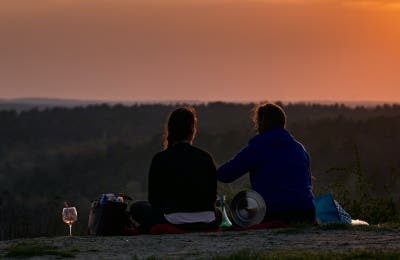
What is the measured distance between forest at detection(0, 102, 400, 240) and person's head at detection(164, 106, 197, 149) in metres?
4.32

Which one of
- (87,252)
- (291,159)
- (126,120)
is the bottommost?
(87,252)

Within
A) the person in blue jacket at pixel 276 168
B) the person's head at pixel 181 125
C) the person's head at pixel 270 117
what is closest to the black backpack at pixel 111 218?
the person's head at pixel 181 125

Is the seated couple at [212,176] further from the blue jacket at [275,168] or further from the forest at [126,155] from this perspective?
the forest at [126,155]

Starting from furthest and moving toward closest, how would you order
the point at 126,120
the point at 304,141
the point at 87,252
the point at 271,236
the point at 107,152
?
the point at 126,120 < the point at 107,152 < the point at 304,141 < the point at 271,236 < the point at 87,252

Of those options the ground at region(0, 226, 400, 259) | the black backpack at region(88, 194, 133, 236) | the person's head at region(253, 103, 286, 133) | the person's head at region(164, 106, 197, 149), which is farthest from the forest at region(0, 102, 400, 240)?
the person's head at region(164, 106, 197, 149)

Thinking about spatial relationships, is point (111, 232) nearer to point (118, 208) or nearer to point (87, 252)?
point (118, 208)

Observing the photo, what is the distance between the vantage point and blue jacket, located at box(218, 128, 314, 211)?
13.0 m

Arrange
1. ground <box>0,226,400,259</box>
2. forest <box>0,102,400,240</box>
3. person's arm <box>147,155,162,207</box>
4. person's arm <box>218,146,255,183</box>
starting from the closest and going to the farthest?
ground <box>0,226,400,259</box> → person's arm <box>147,155,162,207</box> → person's arm <box>218,146,255,183</box> → forest <box>0,102,400,240</box>

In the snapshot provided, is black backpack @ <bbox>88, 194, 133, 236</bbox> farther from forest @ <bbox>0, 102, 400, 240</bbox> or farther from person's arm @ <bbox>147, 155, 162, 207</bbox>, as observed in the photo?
forest @ <bbox>0, 102, 400, 240</bbox>

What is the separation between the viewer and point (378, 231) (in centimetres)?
1288

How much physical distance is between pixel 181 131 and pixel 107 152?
118ft

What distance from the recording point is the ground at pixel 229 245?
11.1 metres

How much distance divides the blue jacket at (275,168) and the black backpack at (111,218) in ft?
3.64

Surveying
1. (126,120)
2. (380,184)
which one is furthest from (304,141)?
(126,120)
